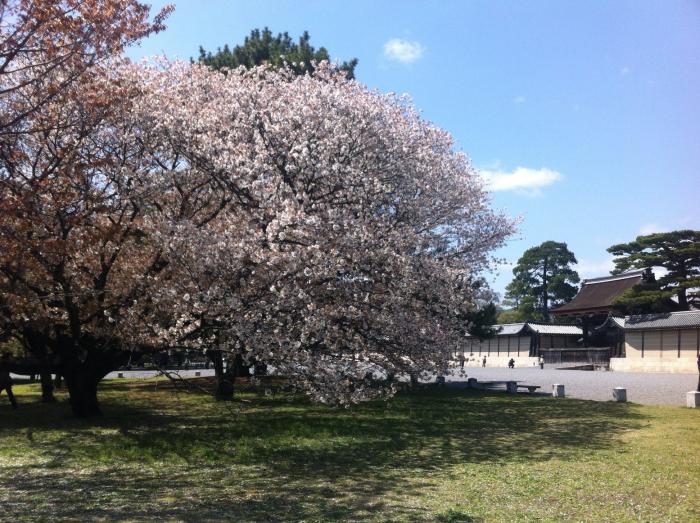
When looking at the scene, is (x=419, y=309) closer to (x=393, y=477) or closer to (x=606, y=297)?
(x=393, y=477)

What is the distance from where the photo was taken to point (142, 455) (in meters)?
13.2

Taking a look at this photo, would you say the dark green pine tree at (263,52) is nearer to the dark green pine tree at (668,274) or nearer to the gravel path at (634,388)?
the gravel path at (634,388)

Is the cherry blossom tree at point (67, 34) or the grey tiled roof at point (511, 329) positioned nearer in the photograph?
the cherry blossom tree at point (67, 34)

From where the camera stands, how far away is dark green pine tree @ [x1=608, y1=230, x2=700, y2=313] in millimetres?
46656

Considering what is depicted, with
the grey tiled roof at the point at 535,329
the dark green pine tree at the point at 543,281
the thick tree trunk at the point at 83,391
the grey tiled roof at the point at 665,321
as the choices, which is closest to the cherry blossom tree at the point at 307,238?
the thick tree trunk at the point at 83,391

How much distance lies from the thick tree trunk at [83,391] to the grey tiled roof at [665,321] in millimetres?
37964

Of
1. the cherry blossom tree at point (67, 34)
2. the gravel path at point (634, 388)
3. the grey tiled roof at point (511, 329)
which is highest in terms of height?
the cherry blossom tree at point (67, 34)

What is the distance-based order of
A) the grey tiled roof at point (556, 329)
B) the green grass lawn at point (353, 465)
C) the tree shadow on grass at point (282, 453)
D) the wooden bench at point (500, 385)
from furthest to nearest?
the grey tiled roof at point (556, 329), the wooden bench at point (500, 385), the tree shadow on grass at point (282, 453), the green grass lawn at point (353, 465)

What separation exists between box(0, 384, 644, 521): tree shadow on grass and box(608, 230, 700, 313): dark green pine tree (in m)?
27.8

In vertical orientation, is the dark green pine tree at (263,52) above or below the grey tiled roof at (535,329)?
above

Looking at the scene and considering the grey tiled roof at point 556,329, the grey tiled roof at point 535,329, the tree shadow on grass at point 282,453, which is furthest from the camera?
the grey tiled roof at point 535,329

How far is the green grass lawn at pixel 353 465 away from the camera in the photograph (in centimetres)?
882

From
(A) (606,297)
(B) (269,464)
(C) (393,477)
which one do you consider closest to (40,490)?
(B) (269,464)

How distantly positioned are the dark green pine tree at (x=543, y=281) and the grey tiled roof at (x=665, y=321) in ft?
106
